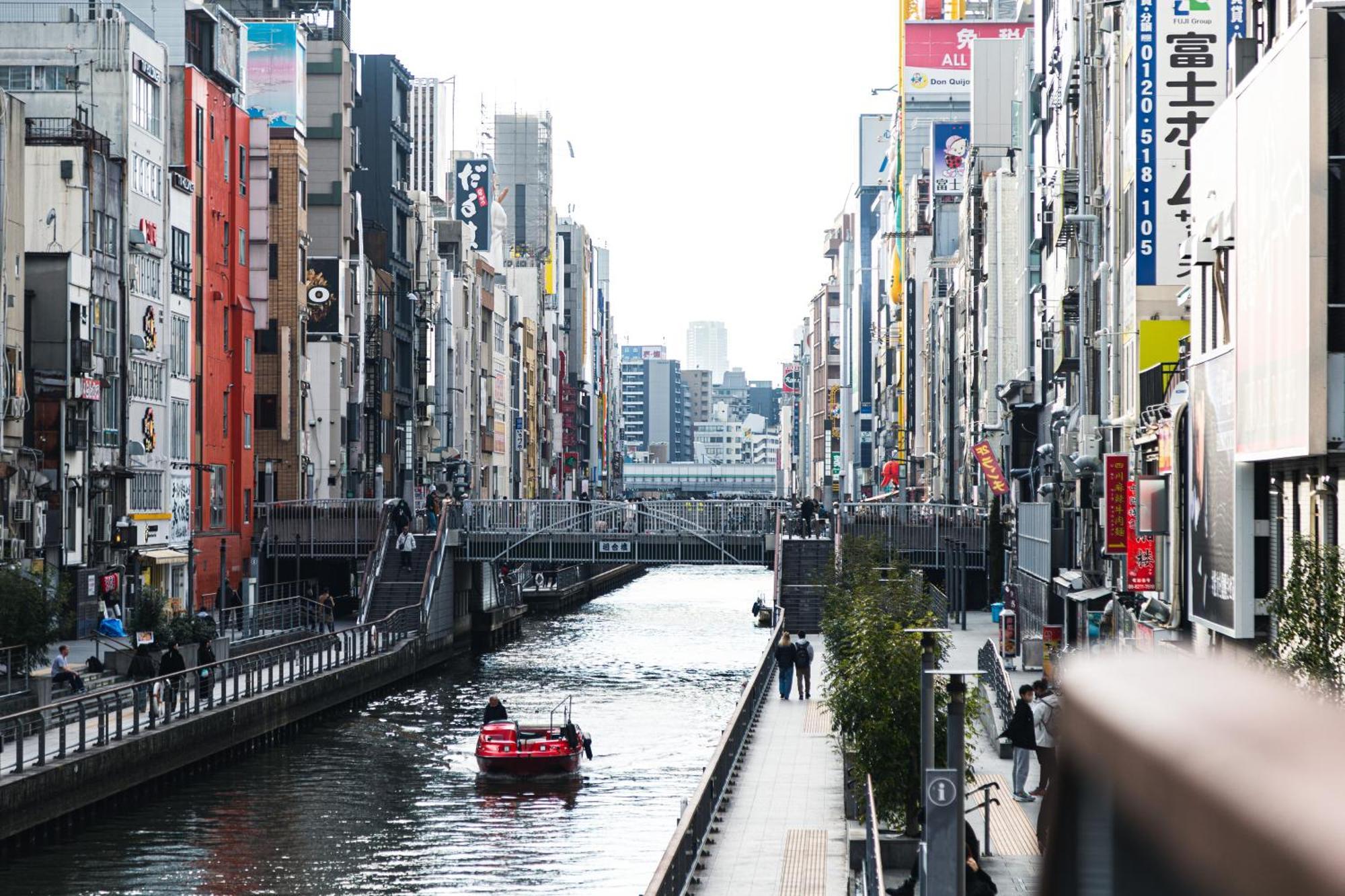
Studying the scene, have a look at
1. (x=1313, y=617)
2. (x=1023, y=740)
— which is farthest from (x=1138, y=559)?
(x=1313, y=617)

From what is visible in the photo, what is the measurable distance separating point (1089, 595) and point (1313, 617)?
3116cm

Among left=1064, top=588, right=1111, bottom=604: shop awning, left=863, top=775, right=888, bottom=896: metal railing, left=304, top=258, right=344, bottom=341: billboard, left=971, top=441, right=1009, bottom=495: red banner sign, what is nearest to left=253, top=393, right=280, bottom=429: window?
left=304, top=258, right=344, bottom=341: billboard

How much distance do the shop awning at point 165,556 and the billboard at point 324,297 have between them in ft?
86.2

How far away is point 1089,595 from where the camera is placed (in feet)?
157

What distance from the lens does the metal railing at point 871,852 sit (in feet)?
59.0

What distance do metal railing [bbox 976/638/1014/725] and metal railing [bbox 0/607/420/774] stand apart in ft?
56.1

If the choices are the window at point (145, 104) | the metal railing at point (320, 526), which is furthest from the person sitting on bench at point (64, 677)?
the metal railing at point (320, 526)

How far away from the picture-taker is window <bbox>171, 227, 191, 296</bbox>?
248 ft

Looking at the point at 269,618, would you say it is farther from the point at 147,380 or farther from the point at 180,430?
the point at 180,430

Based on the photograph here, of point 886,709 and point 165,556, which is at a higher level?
point 165,556

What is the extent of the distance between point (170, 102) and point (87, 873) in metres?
48.2

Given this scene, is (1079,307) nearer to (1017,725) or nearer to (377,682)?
(377,682)

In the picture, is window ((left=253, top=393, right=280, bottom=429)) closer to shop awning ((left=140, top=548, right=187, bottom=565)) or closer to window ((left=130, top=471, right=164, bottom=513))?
shop awning ((left=140, top=548, right=187, bottom=565))

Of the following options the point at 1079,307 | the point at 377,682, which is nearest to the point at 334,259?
the point at 377,682
